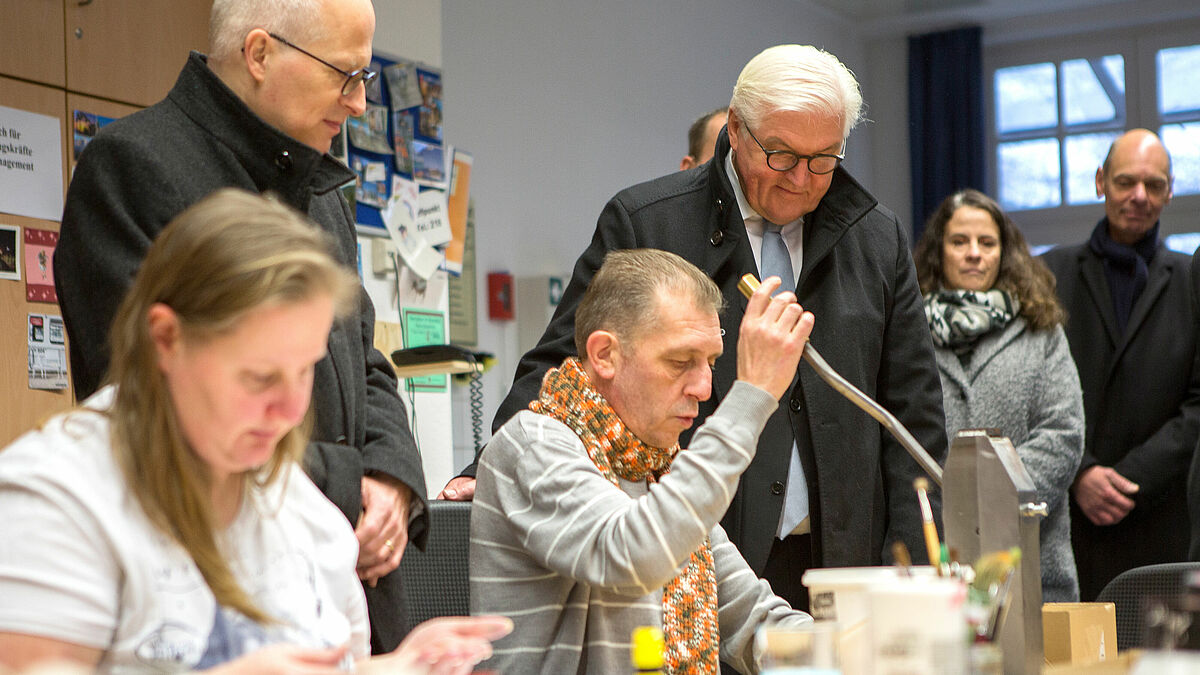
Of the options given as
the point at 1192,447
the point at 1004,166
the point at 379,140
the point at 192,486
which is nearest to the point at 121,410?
the point at 192,486

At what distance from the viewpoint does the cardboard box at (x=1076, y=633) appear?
1608mm

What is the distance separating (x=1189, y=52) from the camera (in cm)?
696

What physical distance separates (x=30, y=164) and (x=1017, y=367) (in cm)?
238

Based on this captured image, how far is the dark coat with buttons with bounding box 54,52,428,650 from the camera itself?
1.44 meters

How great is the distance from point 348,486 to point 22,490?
58 centimetres

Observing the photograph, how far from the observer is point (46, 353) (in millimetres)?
2742

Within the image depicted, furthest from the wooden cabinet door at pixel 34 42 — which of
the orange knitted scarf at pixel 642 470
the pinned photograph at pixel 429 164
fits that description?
the orange knitted scarf at pixel 642 470

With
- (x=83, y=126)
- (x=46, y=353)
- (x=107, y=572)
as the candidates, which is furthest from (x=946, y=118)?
(x=107, y=572)

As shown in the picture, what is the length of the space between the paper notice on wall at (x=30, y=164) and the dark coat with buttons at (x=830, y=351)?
1.40 metres

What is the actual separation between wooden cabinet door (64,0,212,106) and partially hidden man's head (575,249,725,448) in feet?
5.98

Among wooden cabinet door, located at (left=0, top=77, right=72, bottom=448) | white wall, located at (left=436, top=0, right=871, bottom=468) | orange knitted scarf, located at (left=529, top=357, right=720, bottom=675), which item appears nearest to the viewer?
orange knitted scarf, located at (left=529, top=357, right=720, bottom=675)

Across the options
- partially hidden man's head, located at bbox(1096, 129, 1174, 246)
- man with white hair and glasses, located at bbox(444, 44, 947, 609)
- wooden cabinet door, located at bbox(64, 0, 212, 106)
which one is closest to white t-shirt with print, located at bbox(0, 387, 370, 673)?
man with white hair and glasses, located at bbox(444, 44, 947, 609)

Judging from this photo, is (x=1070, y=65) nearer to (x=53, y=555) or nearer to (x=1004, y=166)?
(x=1004, y=166)

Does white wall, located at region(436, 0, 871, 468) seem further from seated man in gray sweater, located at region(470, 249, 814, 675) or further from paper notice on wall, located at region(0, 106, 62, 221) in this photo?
seated man in gray sweater, located at region(470, 249, 814, 675)
